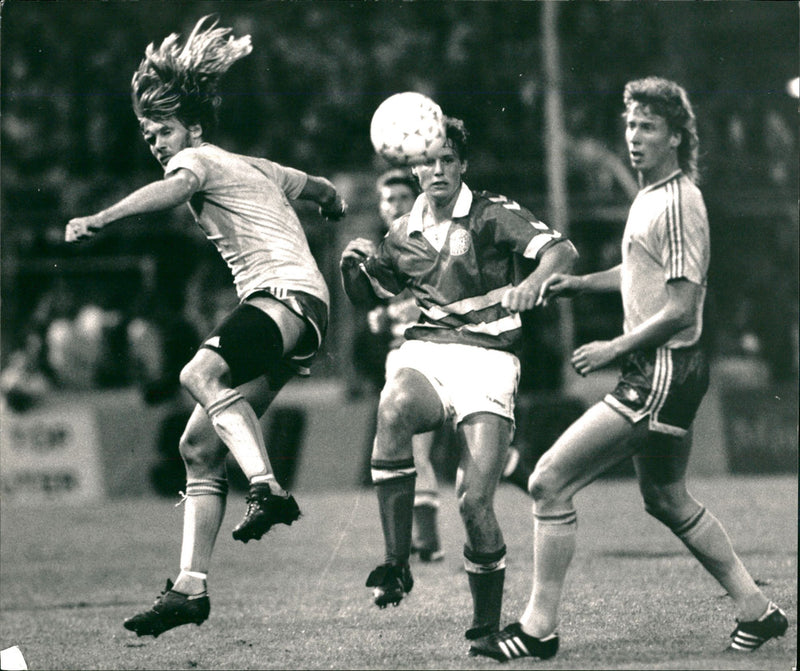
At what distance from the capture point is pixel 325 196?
6.73 m

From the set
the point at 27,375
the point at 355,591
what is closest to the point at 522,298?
the point at 355,591

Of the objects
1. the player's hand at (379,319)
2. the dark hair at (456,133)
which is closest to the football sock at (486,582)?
the dark hair at (456,133)

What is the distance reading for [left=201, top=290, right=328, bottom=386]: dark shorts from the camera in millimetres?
6051

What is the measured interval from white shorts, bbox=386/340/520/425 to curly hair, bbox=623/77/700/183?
3.81 ft

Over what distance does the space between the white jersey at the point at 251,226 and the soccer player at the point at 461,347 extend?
30 cm

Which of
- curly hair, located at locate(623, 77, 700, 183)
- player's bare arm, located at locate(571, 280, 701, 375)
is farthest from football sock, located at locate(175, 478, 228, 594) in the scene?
curly hair, located at locate(623, 77, 700, 183)

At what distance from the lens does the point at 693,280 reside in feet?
18.2

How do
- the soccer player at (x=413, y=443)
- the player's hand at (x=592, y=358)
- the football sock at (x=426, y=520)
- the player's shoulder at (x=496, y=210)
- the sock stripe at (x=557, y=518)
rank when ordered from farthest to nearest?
the football sock at (x=426, y=520) < the soccer player at (x=413, y=443) < the player's shoulder at (x=496, y=210) < the sock stripe at (x=557, y=518) < the player's hand at (x=592, y=358)

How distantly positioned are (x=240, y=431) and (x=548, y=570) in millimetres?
1439

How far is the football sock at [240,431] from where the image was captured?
232 inches

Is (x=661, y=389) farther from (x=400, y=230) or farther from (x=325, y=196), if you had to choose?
(x=325, y=196)

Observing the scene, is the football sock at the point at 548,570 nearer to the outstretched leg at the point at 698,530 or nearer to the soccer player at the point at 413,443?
the outstretched leg at the point at 698,530

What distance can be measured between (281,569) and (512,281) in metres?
4.09

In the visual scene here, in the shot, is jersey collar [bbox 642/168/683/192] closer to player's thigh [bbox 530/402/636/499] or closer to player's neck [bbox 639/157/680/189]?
player's neck [bbox 639/157/680/189]
